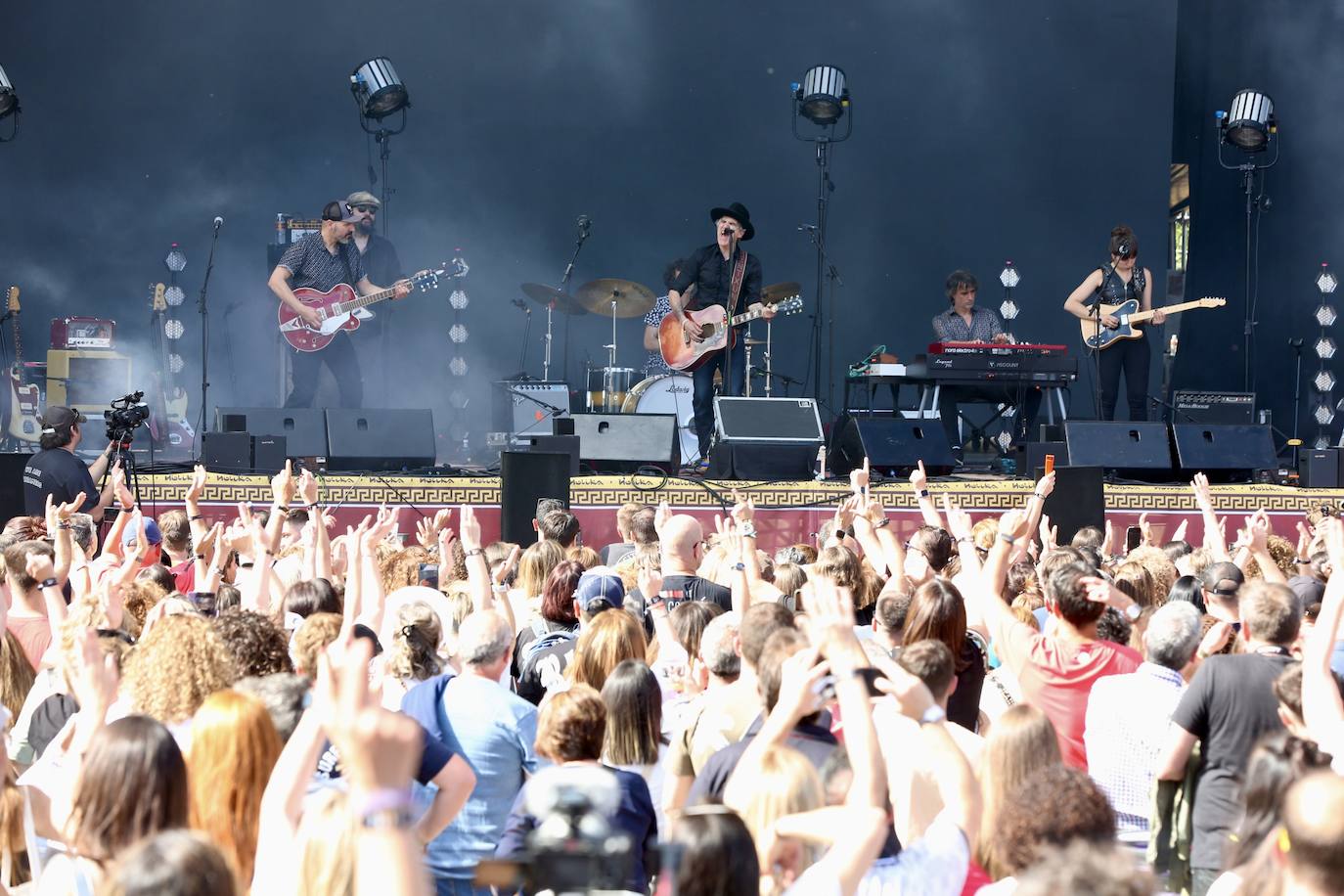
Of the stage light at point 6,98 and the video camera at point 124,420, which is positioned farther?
the stage light at point 6,98

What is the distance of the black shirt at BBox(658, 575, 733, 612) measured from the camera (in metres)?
5.31

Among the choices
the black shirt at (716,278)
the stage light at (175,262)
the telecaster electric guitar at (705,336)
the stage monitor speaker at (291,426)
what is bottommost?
the stage monitor speaker at (291,426)

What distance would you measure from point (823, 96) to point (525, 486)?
619 cm

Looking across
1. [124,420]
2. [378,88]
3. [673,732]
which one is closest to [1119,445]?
[124,420]

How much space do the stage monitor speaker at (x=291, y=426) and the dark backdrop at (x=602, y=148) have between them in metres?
4.79

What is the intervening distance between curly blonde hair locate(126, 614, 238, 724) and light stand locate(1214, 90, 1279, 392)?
1335cm

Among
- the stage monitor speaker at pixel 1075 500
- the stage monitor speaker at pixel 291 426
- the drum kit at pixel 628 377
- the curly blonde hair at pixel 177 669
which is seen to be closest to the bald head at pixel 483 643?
the curly blonde hair at pixel 177 669

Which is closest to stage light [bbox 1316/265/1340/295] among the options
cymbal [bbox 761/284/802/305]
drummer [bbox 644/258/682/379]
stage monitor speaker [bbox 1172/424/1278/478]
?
stage monitor speaker [bbox 1172/424/1278/478]

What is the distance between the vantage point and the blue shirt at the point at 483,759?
11.2 feet

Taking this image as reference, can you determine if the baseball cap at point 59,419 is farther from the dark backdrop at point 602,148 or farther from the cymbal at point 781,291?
the dark backdrop at point 602,148

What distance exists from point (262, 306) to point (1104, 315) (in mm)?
8827

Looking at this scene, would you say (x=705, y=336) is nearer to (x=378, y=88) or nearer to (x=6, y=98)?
(x=378, y=88)

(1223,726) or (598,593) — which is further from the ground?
(598,593)

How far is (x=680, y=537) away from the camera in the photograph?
534cm
